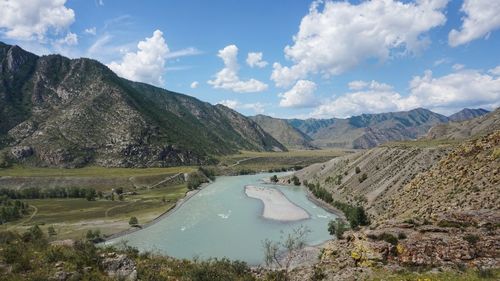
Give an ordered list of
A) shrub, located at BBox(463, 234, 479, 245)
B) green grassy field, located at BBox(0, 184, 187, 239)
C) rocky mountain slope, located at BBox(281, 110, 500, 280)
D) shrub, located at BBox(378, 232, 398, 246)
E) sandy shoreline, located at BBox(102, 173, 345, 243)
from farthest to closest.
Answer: green grassy field, located at BBox(0, 184, 187, 239), sandy shoreline, located at BBox(102, 173, 345, 243), shrub, located at BBox(378, 232, 398, 246), shrub, located at BBox(463, 234, 479, 245), rocky mountain slope, located at BBox(281, 110, 500, 280)

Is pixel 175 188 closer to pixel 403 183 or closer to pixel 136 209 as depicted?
pixel 136 209

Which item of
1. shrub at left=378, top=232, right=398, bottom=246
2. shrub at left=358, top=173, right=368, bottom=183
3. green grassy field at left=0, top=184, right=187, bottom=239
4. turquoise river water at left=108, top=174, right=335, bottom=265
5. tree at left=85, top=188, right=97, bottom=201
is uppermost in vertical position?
shrub at left=358, top=173, right=368, bottom=183

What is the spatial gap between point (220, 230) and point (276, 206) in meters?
31.9

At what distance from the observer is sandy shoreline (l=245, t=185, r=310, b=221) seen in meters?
97.1

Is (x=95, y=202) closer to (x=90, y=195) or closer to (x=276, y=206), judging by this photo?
(x=90, y=195)

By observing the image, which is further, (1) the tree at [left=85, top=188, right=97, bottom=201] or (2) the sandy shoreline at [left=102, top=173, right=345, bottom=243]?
(1) the tree at [left=85, top=188, right=97, bottom=201]

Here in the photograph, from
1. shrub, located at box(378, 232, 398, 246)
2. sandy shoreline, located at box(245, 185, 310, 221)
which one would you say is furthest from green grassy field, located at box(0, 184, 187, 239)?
shrub, located at box(378, 232, 398, 246)

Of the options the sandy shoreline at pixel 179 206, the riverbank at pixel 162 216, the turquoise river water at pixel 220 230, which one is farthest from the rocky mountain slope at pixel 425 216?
the riverbank at pixel 162 216

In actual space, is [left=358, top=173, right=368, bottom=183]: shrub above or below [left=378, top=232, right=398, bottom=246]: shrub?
above

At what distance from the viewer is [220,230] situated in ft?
278

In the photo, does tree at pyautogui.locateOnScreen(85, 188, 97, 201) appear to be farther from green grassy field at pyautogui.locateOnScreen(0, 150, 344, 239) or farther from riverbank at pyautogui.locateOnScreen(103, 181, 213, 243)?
riverbank at pyautogui.locateOnScreen(103, 181, 213, 243)

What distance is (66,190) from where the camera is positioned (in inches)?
5881

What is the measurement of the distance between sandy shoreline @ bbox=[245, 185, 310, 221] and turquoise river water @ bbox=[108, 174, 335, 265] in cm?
220

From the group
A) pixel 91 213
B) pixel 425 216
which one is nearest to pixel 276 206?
pixel 91 213
